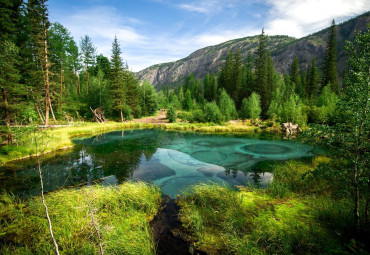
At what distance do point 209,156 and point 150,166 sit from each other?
566 centimetres

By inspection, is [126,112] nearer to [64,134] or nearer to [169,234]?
[64,134]

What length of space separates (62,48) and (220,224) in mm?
36274

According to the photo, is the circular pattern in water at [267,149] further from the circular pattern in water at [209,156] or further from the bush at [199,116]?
the bush at [199,116]

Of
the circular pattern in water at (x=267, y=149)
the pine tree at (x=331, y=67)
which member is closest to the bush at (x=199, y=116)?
the circular pattern in water at (x=267, y=149)

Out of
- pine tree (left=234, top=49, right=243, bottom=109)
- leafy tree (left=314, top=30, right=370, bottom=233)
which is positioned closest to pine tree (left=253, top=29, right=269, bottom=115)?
pine tree (left=234, top=49, right=243, bottom=109)

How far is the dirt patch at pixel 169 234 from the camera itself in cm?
474

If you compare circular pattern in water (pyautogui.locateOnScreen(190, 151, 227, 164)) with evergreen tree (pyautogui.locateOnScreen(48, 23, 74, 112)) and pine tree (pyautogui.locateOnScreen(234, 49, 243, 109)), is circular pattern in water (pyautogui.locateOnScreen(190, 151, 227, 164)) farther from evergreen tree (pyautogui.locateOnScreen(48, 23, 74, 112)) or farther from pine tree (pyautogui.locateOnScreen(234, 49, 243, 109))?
pine tree (pyautogui.locateOnScreen(234, 49, 243, 109))

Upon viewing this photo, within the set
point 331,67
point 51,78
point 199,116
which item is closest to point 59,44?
point 51,78

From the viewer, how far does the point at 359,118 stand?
4.09 metres

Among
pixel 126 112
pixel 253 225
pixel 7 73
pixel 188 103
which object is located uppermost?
pixel 188 103

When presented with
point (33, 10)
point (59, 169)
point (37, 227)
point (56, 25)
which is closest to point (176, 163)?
point (59, 169)

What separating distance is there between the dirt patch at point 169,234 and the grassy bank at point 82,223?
280mm

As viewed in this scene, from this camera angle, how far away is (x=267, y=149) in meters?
17.9

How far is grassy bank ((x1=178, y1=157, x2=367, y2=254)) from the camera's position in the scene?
4.00m
